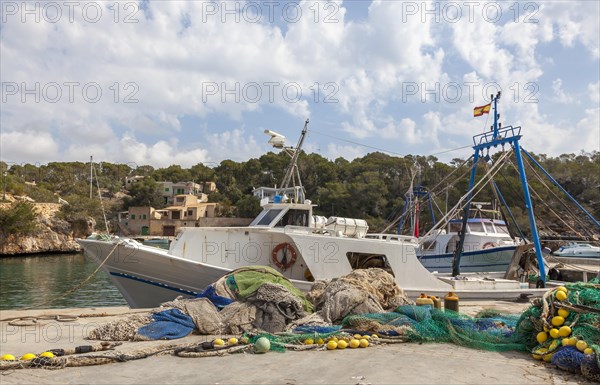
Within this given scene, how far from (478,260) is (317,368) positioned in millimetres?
14700

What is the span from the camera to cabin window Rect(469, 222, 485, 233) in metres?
20.5

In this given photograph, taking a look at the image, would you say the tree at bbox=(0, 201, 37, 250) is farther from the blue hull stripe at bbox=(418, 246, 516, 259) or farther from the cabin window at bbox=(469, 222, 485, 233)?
the cabin window at bbox=(469, 222, 485, 233)

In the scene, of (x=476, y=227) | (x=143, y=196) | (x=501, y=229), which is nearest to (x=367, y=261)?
(x=476, y=227)

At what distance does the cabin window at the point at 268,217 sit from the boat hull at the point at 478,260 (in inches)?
392

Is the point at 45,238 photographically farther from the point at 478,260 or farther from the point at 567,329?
the point at 567,329

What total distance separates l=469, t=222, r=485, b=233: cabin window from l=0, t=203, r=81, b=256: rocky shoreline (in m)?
35.5

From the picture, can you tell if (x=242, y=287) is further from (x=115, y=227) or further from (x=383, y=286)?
(x=115, y=227)

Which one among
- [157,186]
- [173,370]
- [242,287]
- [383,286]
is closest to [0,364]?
[173,370]

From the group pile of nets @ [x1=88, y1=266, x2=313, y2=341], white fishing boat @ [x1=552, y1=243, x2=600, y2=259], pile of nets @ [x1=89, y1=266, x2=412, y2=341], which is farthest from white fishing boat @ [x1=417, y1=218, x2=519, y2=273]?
white fishing boat @ [x1=552, y1=243, x2=600, y2=259]

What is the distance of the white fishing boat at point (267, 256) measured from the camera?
10.1 m

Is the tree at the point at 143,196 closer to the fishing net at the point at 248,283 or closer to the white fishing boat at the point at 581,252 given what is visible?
the white fishing boat at the point at 581,252

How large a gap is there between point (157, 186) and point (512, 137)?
195ft

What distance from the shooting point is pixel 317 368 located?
5398 millimetres

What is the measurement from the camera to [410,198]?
73.7ft
